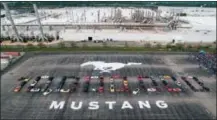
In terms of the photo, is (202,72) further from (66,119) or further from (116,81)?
(66,119)

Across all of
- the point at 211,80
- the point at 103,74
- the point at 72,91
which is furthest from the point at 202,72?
the point at 72,91

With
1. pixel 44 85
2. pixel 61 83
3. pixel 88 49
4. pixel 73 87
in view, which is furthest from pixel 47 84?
pixel 88 49

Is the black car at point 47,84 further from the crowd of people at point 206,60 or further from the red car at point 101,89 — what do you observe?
the crowd of people at point 206,60

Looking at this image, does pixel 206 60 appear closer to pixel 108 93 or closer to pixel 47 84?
pixel 108 93

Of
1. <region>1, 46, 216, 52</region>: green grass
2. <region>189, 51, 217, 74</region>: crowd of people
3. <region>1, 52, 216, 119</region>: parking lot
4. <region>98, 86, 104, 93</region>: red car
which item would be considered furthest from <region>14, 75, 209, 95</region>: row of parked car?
<region>1, 46, 216, 52</region>: green grass

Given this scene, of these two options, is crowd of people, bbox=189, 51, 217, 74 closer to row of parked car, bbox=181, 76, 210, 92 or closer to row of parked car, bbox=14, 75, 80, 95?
row of parked car, bbox=181, 76, 210, 92

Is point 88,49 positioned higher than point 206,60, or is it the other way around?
point 88,49

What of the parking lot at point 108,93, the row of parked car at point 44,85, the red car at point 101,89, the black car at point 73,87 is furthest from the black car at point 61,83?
the red car at point 101,89
